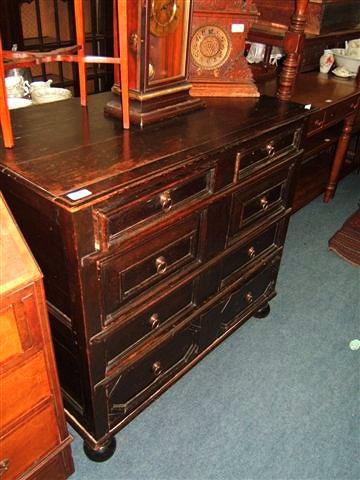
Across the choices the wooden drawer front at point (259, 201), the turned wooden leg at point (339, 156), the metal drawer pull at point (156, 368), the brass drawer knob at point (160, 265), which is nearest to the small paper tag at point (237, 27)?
Answer: the wooden drawer front at point (259, 201)

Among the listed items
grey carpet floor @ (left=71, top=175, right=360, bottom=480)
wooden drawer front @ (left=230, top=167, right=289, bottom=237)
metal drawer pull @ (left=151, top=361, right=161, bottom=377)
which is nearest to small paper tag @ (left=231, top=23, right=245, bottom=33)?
wooden drawer front @ (left=230, top=167, right=289, bottom=237)

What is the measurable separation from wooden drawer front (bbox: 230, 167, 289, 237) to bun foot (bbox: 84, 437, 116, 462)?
39.7 inches

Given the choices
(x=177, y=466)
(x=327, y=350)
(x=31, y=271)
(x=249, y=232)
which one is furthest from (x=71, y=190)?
(x=327, y=350)

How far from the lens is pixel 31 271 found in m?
1.12

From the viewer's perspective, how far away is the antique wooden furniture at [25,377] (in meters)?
1.11

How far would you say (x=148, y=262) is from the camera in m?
1.46

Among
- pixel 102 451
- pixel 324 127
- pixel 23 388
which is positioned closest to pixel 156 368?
pixel 102 451

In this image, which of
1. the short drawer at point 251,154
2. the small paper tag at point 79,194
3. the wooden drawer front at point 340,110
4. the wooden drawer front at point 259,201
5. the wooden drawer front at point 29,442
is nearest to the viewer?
the small paper tag at point 79,194

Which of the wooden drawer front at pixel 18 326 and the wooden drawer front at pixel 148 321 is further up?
the wooden drawer front at pixel 18 326

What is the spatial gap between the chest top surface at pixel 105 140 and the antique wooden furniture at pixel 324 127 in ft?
3.67

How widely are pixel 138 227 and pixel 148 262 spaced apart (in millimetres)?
181

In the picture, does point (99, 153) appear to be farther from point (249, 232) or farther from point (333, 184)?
point (333, 184)

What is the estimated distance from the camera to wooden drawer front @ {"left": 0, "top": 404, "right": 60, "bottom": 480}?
133cm

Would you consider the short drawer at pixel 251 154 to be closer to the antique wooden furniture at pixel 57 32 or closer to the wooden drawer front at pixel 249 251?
the wooden drawer front at pixel 249 251
